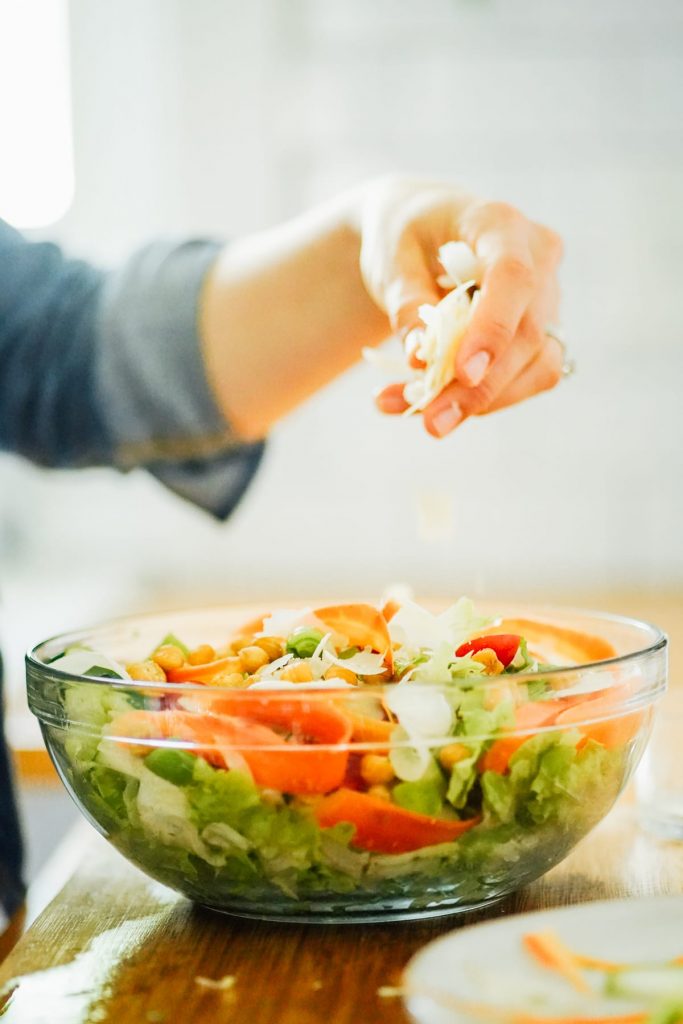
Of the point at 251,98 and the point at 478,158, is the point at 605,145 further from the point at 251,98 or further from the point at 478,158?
the point at 251,98

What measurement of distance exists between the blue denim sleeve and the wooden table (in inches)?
23.3

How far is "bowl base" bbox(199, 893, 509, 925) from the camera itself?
652 millimetres

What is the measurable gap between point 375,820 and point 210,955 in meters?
0.12

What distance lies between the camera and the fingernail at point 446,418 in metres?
0.80

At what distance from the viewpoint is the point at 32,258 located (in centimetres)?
127

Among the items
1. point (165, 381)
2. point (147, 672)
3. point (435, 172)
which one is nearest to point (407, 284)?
point (147, 672)

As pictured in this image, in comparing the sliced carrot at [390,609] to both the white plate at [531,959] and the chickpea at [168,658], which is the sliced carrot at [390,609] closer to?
the chickpea at [168,658]

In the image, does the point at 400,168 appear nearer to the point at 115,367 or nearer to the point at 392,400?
the point at 115,367

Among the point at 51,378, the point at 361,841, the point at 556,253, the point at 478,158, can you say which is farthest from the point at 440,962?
the point at 478,158

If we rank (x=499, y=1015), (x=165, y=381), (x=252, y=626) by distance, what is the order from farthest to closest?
1. (x=165, y=381)
2. (x=252, y=626)
3. (x=499, y=1015)

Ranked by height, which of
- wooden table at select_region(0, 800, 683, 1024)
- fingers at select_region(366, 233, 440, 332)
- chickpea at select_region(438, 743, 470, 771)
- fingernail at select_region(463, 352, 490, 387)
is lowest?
wooden table at select_region(0, 800, 683, 1024)

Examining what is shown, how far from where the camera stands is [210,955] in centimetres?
64

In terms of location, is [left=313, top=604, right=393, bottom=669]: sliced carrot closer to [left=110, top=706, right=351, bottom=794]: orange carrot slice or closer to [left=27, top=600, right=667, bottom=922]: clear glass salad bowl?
[left=27, top=600, right=667, bottom=922]: clear glass salad bowl

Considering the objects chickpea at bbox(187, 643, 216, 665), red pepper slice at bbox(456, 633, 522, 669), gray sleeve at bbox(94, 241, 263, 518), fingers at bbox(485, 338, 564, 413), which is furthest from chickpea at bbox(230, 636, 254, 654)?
gray sleeve at bbox(94, 241, 263, 518)
